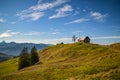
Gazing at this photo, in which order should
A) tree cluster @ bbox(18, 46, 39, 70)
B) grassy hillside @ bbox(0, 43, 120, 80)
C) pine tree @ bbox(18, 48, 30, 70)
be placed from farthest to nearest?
tree cluster @ bbox(18, 46, 39, 70) → pine tree @ bbox(18, 48, 30, 70) → grassy hillside @ bbox(0, 43, 120, 80)

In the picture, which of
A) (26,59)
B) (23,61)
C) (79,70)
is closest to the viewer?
(79,70)

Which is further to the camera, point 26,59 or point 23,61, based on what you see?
point 26,59

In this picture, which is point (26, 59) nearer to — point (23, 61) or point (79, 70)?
point (23, 61)

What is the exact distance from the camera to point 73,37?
559 feet

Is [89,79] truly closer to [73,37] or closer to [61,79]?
[61,79]

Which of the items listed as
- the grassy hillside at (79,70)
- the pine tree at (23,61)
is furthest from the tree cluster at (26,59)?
the grassy hillside at (79,70)

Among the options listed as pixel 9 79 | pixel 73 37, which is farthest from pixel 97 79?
pixel 73 37

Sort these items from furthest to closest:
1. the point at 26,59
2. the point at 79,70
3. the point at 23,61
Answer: the point at 26,59 → the point at 23,61 → the point at 79,70

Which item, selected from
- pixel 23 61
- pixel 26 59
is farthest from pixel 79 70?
pixel 26 59

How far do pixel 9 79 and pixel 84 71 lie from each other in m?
23.3

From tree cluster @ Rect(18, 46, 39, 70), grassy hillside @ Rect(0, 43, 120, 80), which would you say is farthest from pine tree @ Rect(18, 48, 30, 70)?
grassy hillside @ Rect(0, 43, 120, 80)

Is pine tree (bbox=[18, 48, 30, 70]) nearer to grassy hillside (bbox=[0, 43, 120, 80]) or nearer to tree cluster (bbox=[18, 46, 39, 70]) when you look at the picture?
tree cluster (bbox=[18, 46, 39, 70])

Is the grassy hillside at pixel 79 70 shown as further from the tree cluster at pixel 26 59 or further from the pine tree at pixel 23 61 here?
the tree cluster at pixel 26 59

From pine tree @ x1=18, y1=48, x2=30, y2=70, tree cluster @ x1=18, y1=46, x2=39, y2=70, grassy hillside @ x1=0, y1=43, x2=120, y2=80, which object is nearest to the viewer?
grassy hillside @ x1=0, y1=43, x2=120, y2=80
